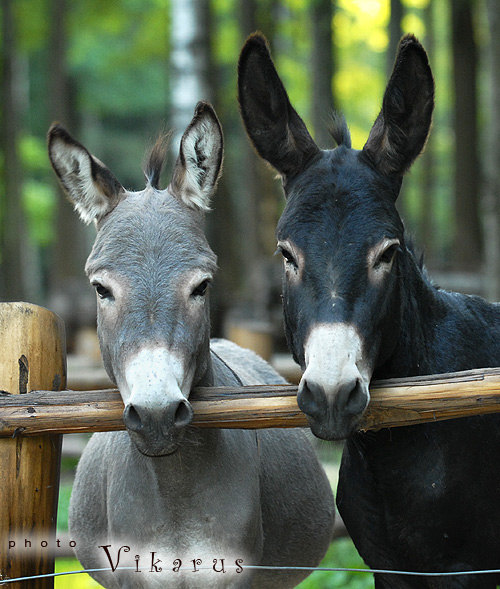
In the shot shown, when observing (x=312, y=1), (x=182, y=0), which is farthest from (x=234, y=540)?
(x=312, y=1)

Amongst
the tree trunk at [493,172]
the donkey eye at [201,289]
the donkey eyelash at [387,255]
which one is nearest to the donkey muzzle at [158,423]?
the donkey eye at [201,289]

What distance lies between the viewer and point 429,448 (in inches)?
149

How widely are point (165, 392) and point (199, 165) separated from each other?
1417 mm

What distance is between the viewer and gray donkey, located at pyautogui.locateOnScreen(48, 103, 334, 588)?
3.41 meters

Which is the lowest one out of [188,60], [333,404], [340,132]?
[333,404]

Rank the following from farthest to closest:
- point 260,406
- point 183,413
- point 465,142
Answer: point 465,142
point 260,406
point 183,413

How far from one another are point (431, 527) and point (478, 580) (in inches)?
12.3

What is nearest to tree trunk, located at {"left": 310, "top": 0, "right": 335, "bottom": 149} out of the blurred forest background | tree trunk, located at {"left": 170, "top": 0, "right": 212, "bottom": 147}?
the blurred forest background

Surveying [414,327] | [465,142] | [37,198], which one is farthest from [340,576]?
[37,198]

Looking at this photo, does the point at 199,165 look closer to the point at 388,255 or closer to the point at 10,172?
the point at 388,255

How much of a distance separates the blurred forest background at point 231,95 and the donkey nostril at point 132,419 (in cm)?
410

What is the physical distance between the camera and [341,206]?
3613mm

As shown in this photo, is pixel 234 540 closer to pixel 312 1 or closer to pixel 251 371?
pixel 251 371

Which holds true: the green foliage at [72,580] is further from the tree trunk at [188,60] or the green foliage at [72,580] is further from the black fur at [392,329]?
Result: the tree trunk at [188,60]
